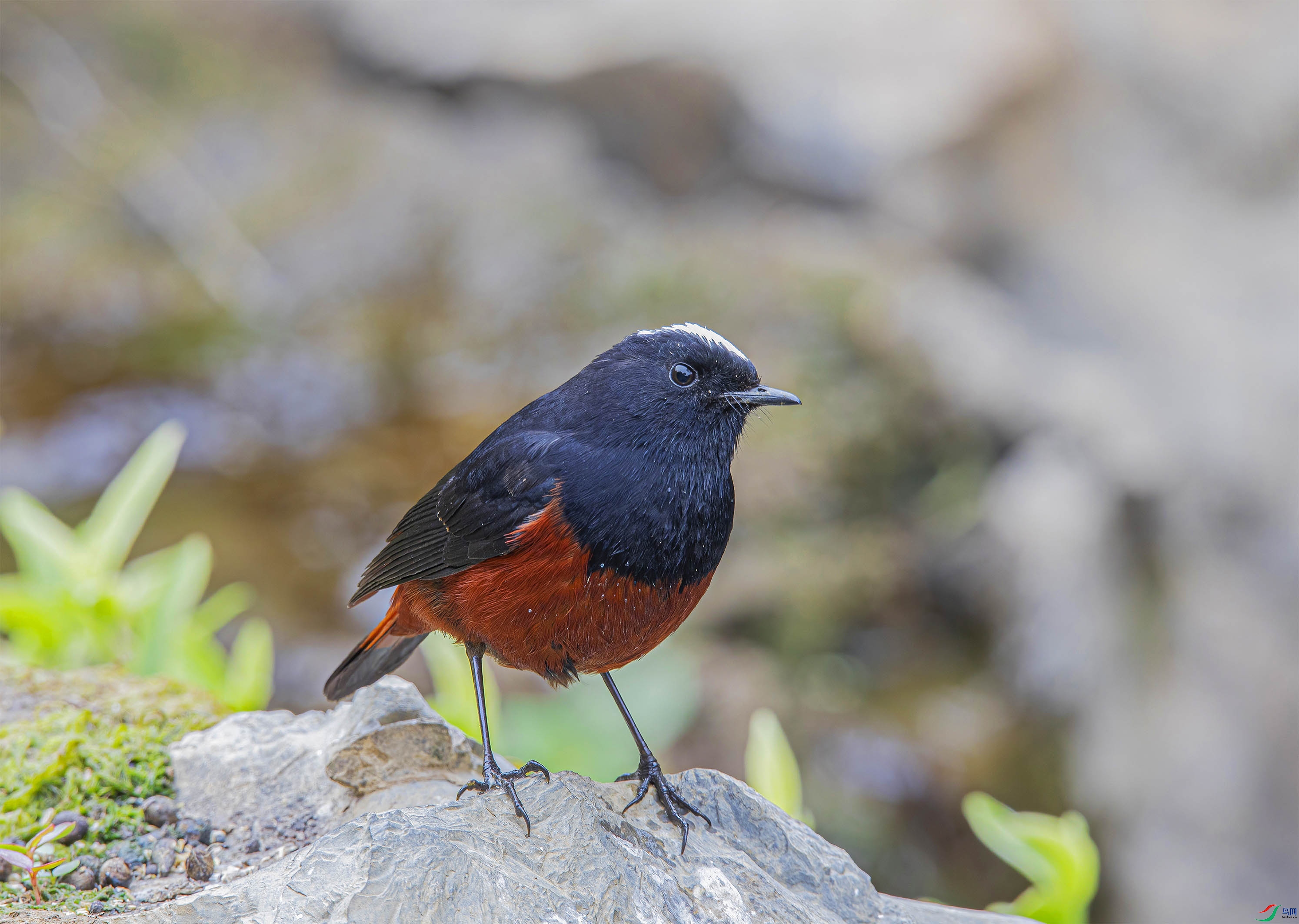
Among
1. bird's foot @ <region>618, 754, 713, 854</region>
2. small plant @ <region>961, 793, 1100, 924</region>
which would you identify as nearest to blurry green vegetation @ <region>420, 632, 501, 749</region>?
bird's foot @ <region>618, 754, 713, 854</region>

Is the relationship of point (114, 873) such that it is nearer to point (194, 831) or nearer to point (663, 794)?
point (194, 831)

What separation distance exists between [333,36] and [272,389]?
6272mm

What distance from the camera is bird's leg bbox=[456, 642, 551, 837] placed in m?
2.71

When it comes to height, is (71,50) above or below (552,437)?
above

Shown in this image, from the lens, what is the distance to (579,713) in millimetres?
4594

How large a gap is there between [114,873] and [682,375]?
202cm

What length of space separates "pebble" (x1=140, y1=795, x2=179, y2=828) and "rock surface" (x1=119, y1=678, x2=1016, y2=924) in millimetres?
54

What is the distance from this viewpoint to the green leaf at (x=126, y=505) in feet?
14.5

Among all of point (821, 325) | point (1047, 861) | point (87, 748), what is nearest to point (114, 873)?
point (87, 748)

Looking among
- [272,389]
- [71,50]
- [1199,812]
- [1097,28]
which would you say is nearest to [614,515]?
[1199,812]

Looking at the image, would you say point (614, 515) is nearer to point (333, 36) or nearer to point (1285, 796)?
point (1285, 796)

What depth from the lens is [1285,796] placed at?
21.8 ft

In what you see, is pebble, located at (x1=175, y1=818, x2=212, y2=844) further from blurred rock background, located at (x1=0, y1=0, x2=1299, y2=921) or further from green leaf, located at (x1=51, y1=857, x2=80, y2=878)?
blurred rock background, located at (x1=0, y1=0, x2=1299, y2=921)

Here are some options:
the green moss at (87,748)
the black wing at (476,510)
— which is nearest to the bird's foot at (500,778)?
the black wing at (476,510)
